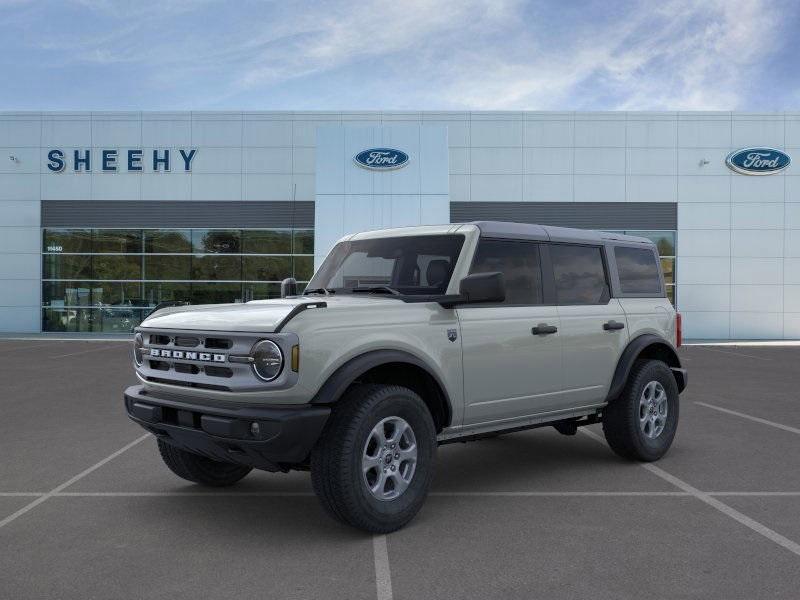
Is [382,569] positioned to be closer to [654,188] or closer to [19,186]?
[654,188]

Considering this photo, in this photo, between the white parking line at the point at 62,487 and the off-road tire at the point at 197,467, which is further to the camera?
the off-road tire at the point at 197,467

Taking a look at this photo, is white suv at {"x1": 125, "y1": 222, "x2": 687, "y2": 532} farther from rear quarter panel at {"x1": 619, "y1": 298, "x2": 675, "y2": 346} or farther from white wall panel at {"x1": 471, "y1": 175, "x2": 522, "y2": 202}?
white wall panel at {"x1": 471, "y1": 175, "x2": 522, "y2": 202}

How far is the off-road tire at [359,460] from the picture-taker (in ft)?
13.5

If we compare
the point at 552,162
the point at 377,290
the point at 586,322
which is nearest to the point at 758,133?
the point at 552,162

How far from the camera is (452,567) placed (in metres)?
3.81

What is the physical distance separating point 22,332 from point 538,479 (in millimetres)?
26301

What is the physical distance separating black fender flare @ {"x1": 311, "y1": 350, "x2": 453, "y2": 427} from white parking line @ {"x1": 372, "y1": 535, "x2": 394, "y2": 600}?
884 millimetres

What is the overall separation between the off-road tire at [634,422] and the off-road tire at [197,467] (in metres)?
3.10

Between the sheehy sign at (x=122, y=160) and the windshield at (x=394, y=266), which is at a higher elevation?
the sheehy sign at (x=122, y=160)

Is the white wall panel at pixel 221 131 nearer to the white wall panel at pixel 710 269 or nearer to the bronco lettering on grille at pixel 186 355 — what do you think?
the white wall panel at pixel 710 269

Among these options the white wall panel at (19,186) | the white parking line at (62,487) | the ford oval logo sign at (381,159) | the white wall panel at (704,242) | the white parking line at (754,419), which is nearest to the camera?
the white parking line at (62,487)

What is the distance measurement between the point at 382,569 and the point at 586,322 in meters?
2.86

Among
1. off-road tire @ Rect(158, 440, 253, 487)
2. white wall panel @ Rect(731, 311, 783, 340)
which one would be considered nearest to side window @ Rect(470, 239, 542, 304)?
off-road tire @ Rect(158, 440, 253, 487)

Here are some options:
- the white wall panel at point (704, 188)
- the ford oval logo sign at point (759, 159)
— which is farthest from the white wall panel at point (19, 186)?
the ford oval logo sign at point (759, 159)
